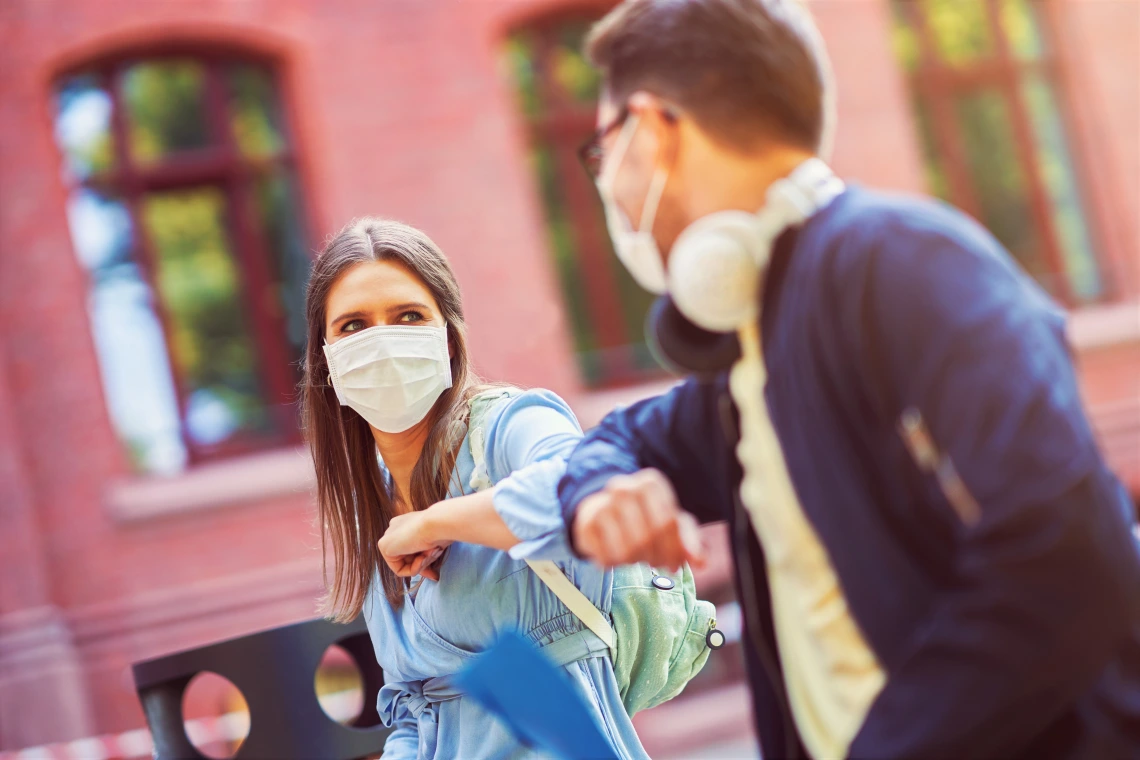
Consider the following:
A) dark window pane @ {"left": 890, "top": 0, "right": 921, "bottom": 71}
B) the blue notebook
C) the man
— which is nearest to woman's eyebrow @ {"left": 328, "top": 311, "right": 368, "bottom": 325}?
the man

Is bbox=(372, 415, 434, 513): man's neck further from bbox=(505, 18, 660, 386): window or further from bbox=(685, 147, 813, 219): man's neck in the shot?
bbox=(505, 18, 660, 386): window

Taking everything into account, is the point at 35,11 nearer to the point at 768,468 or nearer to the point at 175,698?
the point at 175,698

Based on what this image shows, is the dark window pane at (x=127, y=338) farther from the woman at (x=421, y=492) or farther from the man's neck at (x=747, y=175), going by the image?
the man's neck at (x=747, y=175)

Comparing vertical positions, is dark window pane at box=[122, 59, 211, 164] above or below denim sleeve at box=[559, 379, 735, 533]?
above

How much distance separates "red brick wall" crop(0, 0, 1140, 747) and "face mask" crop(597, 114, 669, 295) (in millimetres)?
6899

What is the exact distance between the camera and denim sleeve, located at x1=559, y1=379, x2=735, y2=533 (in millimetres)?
1551

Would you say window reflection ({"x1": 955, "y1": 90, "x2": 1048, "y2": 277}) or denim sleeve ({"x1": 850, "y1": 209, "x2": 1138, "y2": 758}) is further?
window reflection ({"x1": 955, "y1": 90, "x2": 1048, "y2": 277})

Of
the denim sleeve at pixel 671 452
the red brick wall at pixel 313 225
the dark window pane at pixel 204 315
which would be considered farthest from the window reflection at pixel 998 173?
the denim sleeve at pixel 671 452

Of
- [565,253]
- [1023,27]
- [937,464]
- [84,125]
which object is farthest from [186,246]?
[937,464]

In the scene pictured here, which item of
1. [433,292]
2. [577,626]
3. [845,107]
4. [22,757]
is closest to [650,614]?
[577,626]

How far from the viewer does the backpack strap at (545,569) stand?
6.84 feet

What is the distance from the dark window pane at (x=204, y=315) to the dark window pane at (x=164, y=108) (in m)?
0.34

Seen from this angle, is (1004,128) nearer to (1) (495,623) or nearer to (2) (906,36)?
(2) (906,36)

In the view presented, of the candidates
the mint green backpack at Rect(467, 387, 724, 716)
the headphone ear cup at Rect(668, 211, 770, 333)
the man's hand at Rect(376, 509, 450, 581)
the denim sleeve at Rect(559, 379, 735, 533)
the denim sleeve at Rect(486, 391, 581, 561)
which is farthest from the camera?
the mint green backpack at Rect(467, 387, 724, 716)
